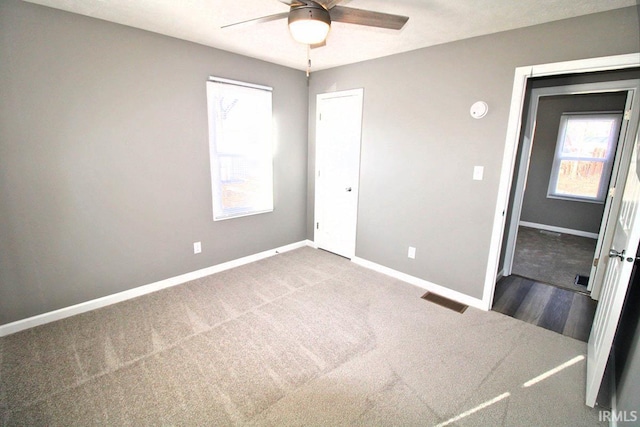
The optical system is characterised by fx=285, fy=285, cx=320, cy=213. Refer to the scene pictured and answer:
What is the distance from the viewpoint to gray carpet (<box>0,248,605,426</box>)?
5.37ft

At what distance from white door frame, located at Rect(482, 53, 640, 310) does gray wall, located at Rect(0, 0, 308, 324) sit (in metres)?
2.66

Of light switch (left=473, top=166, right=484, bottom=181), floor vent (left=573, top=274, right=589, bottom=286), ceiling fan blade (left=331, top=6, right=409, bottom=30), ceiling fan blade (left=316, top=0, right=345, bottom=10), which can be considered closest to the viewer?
ceiling fan blade (left=316, top=0, right=345, bottom=10)

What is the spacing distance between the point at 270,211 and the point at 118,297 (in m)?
1.86

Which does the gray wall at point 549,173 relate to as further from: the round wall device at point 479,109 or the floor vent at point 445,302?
the floor vent at point 445,302

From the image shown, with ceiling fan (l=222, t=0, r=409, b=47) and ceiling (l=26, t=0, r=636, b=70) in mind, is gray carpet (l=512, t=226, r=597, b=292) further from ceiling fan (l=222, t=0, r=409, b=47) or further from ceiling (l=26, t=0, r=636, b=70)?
ceiling fan (l=222, t=0, r=409, b=47)

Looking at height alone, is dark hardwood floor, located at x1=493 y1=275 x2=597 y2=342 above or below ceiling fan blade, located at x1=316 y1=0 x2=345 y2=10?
below

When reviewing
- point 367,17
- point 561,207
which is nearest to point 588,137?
point 561,207

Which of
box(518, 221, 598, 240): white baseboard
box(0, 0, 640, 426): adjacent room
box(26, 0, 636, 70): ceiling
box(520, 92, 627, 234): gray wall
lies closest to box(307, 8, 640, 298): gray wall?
box(0, 0, 640, 426): adjacent room

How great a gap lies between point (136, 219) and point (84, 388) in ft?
4.67

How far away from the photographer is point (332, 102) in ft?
12.2

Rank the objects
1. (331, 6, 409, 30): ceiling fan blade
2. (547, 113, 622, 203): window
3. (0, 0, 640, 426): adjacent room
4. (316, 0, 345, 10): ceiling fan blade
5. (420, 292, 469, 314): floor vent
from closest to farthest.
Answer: (316, 0, 345, 10): ceiling fan blade
(331, 6, 409, 30): ceiling fan blade
(0, 0, 640, 426): adjacent room
(420, 292, 469, 314): floor vent
(547, 113, 622, 203): window

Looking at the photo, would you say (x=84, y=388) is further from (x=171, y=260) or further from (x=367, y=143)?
(x=367, y=143)

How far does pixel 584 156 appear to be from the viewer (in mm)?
4988

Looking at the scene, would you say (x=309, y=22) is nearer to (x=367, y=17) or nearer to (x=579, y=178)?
(x=367, y=17)
